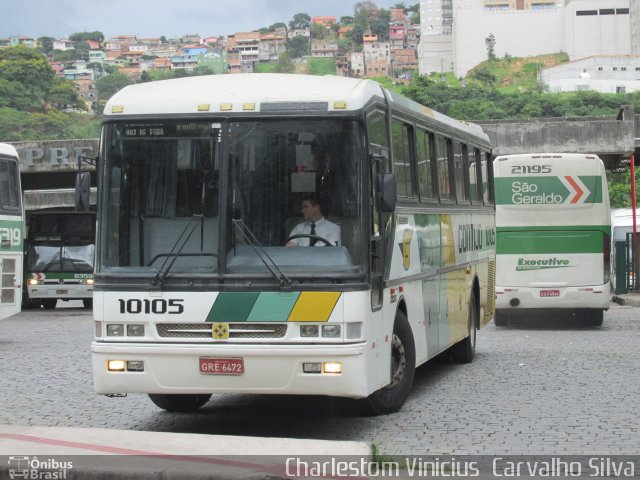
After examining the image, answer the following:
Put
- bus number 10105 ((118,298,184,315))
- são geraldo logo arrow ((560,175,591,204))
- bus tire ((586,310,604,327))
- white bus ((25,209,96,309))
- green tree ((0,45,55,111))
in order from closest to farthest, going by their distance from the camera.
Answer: bus number 10105 ((118,298,184,315)) < são geraldo logo arrow ((560,175,591,204)) < bus tire ((586,310,604,327)) < white bus ((25,209,96,309)) < green tree ((0,45,55,111))

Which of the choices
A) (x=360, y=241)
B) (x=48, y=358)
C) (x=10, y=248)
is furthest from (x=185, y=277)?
(x=10, y=248)

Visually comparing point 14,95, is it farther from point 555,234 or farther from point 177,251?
point 177,251

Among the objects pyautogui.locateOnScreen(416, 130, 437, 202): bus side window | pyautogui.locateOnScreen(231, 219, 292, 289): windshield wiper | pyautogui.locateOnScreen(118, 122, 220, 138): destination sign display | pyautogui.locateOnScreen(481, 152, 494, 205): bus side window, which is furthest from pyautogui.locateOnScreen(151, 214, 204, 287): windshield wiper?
pyautogui.locateOnScreen(481, 152, 494, 205): bus side window

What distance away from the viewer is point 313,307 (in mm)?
9172

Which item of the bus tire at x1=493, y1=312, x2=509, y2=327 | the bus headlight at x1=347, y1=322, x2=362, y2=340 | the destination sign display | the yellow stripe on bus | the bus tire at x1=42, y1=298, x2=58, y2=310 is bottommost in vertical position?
the bus tire at x1=42, y1=298, x2=58, y2=310

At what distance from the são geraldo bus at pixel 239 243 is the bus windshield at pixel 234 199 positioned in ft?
0.04

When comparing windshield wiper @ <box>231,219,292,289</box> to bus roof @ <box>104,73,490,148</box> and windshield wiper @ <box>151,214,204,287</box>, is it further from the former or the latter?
bus roof @ <box>104,73,490,148</box>

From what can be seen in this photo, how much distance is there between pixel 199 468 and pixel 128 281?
225cm

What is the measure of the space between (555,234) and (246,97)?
1313cm

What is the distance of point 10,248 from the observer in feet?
68.1

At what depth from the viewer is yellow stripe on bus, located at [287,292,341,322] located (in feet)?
30.1

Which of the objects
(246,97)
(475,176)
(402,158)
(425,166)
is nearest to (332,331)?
(246,97)

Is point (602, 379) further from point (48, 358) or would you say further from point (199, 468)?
point (48, 358)

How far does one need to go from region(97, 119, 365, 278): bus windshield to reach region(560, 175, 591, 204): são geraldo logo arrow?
503 inches
